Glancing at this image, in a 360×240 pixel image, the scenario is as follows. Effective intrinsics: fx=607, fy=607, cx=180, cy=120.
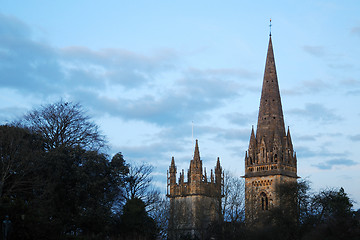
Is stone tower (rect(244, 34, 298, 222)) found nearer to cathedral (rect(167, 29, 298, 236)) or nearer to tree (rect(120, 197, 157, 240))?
cathedral (rect(167, 29, 298, 236))

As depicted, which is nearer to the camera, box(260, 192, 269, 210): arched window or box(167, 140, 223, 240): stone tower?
box(167, 140, 223, 240): stone tower

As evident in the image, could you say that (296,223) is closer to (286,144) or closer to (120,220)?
(120,220)

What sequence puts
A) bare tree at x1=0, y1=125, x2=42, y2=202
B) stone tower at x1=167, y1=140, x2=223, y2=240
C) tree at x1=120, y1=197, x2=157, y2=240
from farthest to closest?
stone tower at x1=167, y1=140, x2=223, y2=240, tree at x1=120, y1=197, x2=157, y2=240, bare tree at x1=0, y1=125, x2=42, y2=202

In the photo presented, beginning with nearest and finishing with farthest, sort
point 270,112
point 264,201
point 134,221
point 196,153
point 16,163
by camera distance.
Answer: point 16,163, point 134,221, point 264,201, point 270,112, point 196,153

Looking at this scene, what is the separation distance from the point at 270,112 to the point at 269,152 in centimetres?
516

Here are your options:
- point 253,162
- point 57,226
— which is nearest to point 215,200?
point 253,162

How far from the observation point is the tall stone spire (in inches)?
3034

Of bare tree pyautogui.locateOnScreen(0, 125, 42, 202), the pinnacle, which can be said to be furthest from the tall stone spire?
bare tree pyautogui.locateOnScreen(0, 125, 42, 202)

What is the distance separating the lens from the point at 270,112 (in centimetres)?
7731

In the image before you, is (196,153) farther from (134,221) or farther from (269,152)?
(134,221)

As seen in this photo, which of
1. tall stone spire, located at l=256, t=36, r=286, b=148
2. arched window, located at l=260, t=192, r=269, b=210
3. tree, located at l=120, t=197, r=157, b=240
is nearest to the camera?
tree, located at l=120, t=197, r=157, b=240

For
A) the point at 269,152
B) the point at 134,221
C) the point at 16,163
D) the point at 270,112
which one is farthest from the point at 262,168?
the point at 16,163

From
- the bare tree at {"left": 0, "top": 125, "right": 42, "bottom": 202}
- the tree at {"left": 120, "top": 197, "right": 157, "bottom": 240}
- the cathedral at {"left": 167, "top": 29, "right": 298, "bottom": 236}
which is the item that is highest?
the cathedral at {"left": 167, "top": 29, "right": 298, "bottom": 236}

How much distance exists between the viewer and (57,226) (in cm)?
4334
